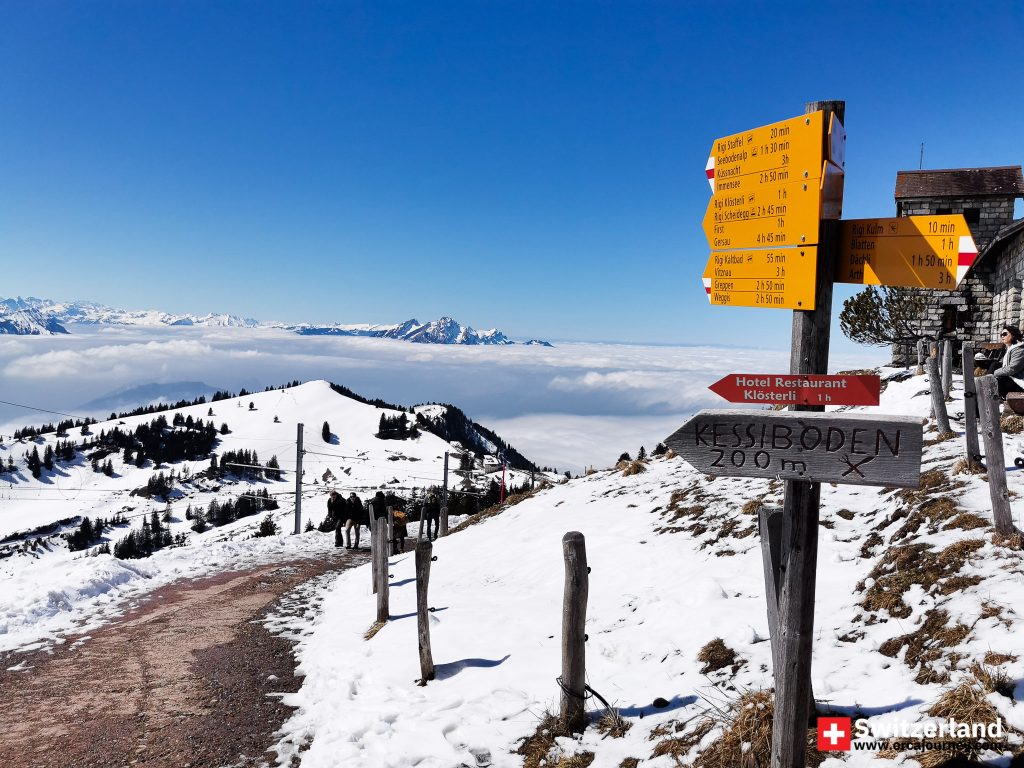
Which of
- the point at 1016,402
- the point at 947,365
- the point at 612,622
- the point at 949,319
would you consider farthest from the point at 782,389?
the point at 949,319

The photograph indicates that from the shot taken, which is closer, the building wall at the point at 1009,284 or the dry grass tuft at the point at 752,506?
the dry grass tuft at the point at 752,506

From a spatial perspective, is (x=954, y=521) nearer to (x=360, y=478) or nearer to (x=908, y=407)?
(x=908, y=407)

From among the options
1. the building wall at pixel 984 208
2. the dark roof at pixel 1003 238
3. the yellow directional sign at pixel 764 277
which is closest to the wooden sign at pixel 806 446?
the yellow directional sign at pixel 764 277

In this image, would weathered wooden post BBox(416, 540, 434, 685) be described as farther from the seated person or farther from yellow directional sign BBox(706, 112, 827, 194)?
the seated person

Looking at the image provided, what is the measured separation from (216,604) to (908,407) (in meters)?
18.2

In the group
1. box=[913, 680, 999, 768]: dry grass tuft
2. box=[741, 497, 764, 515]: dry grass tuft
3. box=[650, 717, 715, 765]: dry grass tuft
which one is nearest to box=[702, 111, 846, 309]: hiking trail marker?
box=[913, 680, 999, 768]: dry grass tuft

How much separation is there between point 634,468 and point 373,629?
12.2 m

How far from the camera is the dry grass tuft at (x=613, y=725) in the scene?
5664 millimetres

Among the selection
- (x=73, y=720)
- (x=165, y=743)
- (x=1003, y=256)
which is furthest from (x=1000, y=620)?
(x=1003, y=256)

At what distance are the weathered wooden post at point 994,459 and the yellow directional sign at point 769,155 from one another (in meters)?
5.17

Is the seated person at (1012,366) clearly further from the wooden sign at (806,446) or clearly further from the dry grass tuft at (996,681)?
the wooden sign at (806,446)

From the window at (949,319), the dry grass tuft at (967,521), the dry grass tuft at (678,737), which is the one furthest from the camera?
the window at (949,319)

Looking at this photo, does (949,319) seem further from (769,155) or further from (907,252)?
(769,155)

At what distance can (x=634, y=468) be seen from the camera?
68.8ft
